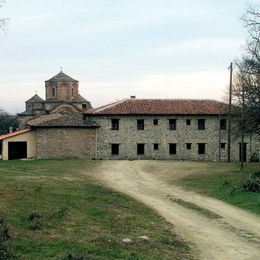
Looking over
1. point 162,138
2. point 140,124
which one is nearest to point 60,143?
point 140,124

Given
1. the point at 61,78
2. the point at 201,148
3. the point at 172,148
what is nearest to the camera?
the point at 172,148

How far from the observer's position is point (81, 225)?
14453 mm

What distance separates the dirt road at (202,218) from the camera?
12625 millimetres

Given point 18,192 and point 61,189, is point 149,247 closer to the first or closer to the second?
point 18,192

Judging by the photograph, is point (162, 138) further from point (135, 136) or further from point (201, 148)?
point (201, 148)

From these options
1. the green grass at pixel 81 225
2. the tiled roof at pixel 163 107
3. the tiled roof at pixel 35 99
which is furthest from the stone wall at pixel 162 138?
the tiled roof at pixel 35 99

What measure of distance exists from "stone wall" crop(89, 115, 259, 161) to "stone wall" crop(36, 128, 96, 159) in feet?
7.14

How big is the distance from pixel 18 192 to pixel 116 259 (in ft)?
34.1

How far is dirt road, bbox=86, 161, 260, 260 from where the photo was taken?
12625 mm

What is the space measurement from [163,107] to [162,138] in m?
3.40

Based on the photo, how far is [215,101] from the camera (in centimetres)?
5322

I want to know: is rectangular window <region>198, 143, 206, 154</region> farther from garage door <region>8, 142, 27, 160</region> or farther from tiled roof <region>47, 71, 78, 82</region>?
tiled roof <region>47, 71, 78, 82</region>

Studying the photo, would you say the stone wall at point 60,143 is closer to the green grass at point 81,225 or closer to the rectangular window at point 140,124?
the rectangular window at point 140,124

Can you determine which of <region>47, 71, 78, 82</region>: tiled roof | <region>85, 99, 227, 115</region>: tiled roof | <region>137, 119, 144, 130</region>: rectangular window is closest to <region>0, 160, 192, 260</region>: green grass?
<region>137, 119, 144, 130</region>: rectangular window
